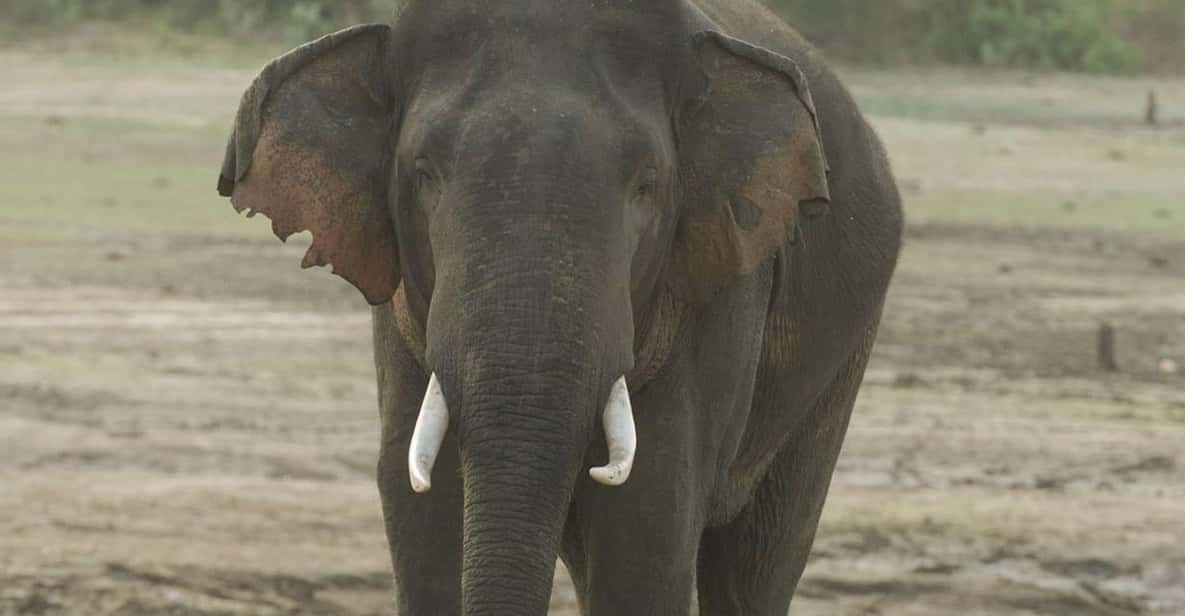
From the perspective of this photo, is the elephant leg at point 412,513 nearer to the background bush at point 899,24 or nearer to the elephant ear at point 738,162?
the elephant ear at point 738,162

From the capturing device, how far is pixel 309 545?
9.20 metres

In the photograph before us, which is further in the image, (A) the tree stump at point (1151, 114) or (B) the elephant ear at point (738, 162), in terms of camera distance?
(A) the tree stump at point (1151, 114)

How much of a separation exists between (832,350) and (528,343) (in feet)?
6.96

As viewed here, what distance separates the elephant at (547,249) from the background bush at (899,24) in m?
21.2

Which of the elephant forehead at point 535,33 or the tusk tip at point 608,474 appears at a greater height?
the elephant forehead at point 535,33

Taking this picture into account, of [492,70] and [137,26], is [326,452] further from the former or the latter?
[137,26]

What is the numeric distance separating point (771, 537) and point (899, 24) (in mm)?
23363

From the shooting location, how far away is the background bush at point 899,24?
28047 millimetres

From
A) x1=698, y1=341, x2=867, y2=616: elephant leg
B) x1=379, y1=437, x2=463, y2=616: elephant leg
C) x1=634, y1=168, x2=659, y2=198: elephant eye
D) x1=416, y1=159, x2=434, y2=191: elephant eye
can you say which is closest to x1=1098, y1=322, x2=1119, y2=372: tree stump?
x1=698, y1=341, x2=867, y2=616: elephant leg

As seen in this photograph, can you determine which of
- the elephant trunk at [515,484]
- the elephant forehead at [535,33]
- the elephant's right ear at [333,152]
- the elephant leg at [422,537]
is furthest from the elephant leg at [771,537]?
the elephant trunk at [515,484]

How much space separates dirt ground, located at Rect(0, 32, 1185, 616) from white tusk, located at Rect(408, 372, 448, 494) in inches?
145

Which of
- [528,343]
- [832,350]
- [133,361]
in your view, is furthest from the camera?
[133,361]

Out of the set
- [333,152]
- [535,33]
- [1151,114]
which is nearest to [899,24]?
[1151,114]

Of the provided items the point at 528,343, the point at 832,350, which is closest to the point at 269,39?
the point at 832,350
